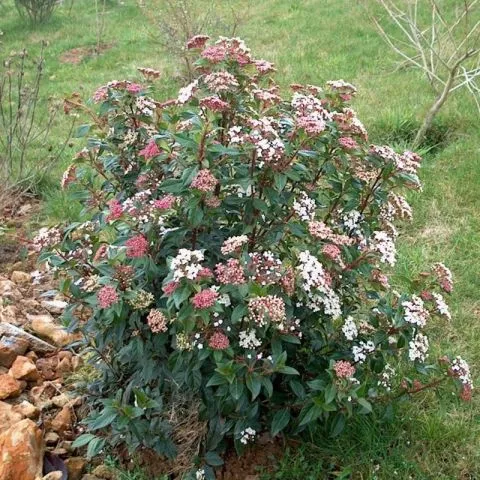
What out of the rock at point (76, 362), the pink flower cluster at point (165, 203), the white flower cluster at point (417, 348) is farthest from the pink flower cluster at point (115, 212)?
the rock at point (76, 362)

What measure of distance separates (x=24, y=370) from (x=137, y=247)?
133cm

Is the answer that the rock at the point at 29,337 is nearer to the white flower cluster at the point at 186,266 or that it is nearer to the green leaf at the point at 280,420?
the green leaf at the point at 280,420

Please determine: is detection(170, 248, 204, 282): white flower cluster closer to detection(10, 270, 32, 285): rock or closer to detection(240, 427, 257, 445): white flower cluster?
detection(240, 427, 257, 445): white flower cluster

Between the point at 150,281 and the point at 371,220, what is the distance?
906 mm

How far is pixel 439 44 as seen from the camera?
6.57 m

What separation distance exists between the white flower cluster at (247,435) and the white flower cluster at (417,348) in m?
Result: 0.64

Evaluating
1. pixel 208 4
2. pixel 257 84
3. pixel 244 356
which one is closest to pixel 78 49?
pixel 208 4

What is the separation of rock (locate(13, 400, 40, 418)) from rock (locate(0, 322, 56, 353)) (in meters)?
0.47

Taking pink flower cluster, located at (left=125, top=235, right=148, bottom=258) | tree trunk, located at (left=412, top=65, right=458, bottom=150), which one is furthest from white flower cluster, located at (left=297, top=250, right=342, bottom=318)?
tree trunk, located at (left=412, top=65, right=458, bottom=150)

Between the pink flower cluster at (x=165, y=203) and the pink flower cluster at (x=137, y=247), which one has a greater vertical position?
the pink flower cluster at (x=165, y=203)

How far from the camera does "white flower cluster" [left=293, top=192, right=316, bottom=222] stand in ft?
7.54

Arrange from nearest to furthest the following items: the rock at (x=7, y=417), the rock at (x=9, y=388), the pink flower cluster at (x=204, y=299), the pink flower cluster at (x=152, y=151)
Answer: the pink flower cluster at (x=204, y=299)
the pink flower cluster at (x=152, y=151)
the rock at (x=7, y=417)
the rock at (x=9, y=388)

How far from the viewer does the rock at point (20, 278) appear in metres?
4.09

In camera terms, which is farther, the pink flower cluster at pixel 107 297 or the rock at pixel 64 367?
the rock at pixel 64 367
